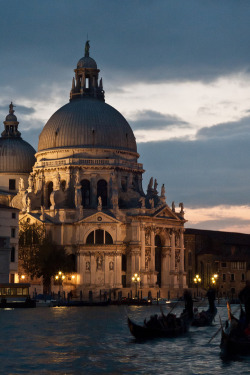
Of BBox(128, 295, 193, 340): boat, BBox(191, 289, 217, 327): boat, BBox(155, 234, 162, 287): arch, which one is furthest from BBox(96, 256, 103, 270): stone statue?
BBox(128, 295, 193, 340): boat

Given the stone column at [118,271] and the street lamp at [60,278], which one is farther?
the stone column at [118,271]

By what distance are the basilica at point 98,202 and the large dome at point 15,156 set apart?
2.92 ft

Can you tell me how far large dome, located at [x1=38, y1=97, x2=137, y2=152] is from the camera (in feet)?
378

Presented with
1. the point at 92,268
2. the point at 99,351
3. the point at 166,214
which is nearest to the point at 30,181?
the point at 92,268

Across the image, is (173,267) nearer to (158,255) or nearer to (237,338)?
(158,255)

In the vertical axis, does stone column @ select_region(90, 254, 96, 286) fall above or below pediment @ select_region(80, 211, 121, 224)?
below

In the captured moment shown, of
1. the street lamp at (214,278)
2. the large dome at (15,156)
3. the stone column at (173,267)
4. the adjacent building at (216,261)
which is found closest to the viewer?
the street lamp at (214,278)

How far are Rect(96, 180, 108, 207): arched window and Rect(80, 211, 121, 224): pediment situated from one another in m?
5.98

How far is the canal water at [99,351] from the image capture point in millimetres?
40625

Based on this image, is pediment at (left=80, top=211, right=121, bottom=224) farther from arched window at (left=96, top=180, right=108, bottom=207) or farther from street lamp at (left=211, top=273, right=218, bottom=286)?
street lamp at (left=211, top=273, right=218, bottom=286)

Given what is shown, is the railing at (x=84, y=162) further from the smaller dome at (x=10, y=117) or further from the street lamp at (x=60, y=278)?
the street lamp at (x=60, y=278)

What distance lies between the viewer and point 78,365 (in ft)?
136

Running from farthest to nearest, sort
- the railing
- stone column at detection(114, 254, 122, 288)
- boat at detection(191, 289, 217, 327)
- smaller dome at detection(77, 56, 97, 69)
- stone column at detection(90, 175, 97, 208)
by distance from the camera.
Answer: smaller dome at detection(77, 56, 97, 69) → the railing → stone column at detection(90, 175, 97, 208) → stone column at detection(114, 254, 122, 288) → boat at detection(191, 289, 217, 327)

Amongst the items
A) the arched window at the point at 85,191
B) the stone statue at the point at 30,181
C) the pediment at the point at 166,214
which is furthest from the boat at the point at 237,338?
the stone statue at the point at 30,181
